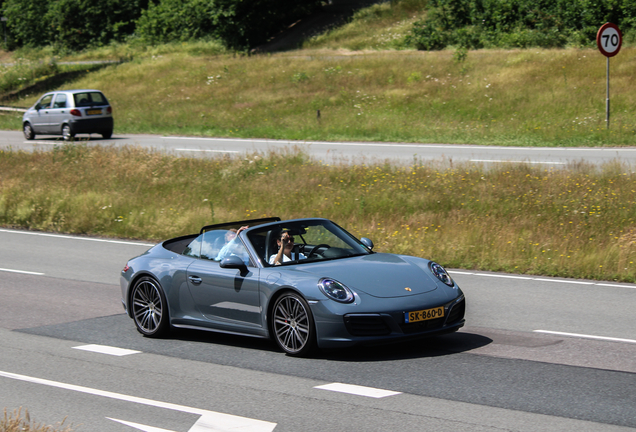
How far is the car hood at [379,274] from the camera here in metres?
7.27

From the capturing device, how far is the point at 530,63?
115 ft

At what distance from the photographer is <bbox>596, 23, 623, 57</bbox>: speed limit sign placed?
82.9 ft

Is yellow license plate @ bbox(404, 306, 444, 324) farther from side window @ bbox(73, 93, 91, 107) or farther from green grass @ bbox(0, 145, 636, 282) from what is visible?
side window @ bbox(73, 93, 91, 107)

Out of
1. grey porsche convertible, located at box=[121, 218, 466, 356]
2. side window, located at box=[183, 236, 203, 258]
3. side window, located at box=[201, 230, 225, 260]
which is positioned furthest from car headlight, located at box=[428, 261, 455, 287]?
side window, located at box=[183, 236, 203, 258]

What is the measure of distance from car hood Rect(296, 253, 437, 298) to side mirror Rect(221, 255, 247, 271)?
0.56 m

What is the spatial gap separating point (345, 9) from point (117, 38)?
81.0ft

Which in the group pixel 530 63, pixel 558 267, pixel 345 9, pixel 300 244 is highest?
pixel 345 9

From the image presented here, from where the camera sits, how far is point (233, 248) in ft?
26.7

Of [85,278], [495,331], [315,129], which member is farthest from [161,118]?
[495,331]

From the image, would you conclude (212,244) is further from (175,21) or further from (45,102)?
(175,21)

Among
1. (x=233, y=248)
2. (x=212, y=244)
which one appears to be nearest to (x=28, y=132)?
(x=212, y=244)

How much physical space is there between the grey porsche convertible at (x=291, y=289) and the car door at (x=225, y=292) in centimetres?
1

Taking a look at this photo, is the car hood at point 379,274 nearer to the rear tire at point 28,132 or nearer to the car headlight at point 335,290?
the car headlight at point 335,290

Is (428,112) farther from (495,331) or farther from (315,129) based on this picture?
(495,331)
